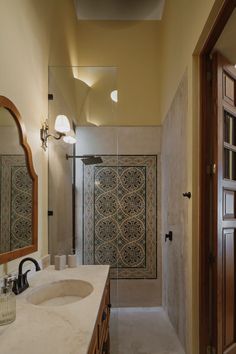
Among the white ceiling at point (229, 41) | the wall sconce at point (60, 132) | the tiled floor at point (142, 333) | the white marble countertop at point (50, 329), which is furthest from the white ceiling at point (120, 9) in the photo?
the tiled floor at point (142, 333)

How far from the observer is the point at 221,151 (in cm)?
188

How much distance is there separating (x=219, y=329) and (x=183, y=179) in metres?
1.10

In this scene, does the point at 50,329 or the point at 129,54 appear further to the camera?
the point at 129,54

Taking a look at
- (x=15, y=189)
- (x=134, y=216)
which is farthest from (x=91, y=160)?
(x=15, y=189)

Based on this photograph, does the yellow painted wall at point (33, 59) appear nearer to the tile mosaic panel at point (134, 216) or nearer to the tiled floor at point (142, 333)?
the tile mosaic panel at point (134, 216)

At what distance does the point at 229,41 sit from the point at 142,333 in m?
2.64

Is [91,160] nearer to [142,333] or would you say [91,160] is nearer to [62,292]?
[62,292]

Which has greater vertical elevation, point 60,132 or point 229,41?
point 229,41

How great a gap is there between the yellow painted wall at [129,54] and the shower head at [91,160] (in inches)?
40.3

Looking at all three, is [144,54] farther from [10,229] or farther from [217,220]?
[10,229]

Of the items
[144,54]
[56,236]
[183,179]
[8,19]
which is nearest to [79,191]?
[56,236]

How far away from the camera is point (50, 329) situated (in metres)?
1.06

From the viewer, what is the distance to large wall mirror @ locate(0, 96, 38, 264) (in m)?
1.52

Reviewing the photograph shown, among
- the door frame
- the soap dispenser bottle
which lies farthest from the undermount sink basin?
the door frame
